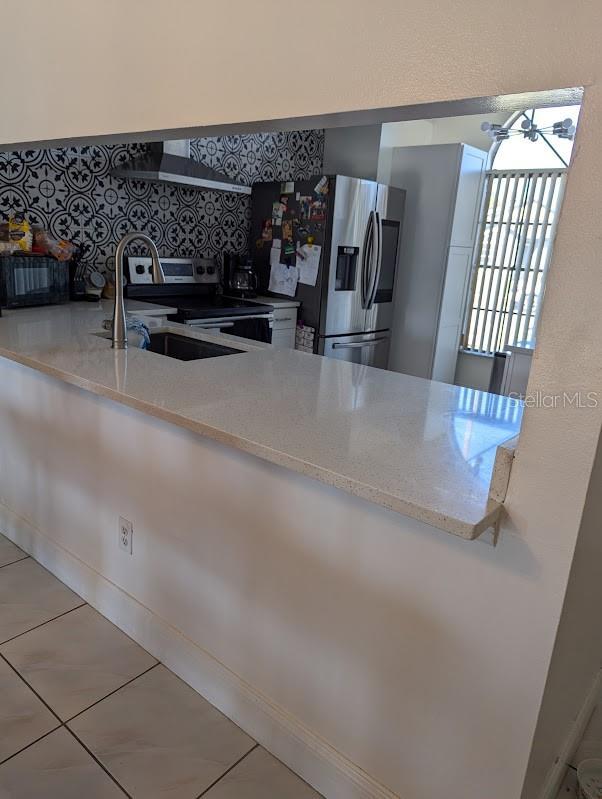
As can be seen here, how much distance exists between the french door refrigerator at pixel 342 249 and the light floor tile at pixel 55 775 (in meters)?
2.89

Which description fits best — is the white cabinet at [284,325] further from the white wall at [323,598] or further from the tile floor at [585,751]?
the tile floor at [585,751]

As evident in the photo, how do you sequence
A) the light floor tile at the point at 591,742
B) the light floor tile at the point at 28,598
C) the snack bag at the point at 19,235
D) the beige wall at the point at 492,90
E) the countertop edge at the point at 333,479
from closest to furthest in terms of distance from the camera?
the beige wall at the point at 492,90, the countertop edge at the point at 333,479, the light floor tile at the point at 591,742, the light floor tile at the point at 28,598, the snack bag at the point at 19,235

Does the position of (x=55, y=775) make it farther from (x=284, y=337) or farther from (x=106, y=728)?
(x=284, y=337)

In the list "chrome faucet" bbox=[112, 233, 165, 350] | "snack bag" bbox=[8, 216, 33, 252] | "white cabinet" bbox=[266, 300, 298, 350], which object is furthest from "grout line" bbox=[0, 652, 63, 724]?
"white cabinet" bbox=[266, 300, 298, 350]

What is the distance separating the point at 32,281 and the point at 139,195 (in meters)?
1.18

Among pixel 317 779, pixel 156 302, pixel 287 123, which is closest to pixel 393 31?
pixel 287 123

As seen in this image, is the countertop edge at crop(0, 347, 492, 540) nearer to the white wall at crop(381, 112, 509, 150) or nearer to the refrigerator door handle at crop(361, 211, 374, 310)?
the refrigerator door handle at crop(361, 211, 374, 310)

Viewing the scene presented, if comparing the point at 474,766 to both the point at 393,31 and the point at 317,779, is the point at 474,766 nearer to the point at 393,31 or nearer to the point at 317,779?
the point at 317,779

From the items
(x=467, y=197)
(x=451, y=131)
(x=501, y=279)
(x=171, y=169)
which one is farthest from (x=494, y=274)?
(x=171, y=169)

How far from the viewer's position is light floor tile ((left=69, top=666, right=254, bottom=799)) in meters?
1.53

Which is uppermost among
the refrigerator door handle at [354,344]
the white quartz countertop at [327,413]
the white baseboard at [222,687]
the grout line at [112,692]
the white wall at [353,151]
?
the white wall at [353,151]

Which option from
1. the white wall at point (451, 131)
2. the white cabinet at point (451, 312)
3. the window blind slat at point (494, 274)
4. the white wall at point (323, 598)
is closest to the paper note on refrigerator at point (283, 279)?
the white cabinet at point (451, 312)

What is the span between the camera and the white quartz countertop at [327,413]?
1.15 meters

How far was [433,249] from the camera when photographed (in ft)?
14.7
